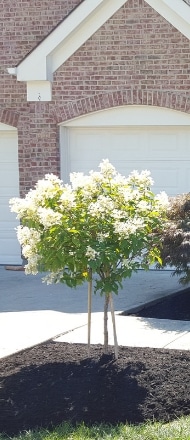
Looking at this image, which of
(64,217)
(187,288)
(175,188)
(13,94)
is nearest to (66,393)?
(64,217)

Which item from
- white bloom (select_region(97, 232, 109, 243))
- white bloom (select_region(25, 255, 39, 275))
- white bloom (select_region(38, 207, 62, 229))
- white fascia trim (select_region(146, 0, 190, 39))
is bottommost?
white bloom (select_region(25, 255, 39, 275))

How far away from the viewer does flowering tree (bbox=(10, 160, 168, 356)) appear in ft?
24.0

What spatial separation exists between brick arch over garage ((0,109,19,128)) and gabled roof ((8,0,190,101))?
0.43 m

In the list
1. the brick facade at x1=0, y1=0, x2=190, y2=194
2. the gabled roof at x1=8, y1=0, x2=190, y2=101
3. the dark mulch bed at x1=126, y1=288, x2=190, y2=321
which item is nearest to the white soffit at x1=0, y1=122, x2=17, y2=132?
the brick facade at x1=0, y1=0, x2=190, y2=194

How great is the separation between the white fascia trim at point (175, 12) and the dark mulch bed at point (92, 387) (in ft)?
19.6

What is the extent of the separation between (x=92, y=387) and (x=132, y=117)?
6.75 m

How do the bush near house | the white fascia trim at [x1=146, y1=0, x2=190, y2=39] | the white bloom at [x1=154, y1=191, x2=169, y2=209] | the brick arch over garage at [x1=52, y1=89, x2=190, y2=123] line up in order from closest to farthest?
the white bloom at [x1=154, y1=191, x2=169, y2=209], the bush near house, the white fascia trim at [x1=146, y1=0, x2=190, y2=39], the brick arch over garage at [x1=52, y1=89, x2=190, y2=123]

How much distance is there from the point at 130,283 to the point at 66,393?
210 inches

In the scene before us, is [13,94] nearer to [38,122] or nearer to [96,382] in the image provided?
[38,122]

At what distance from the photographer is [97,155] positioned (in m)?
13.9

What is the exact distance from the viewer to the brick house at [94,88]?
515 inches

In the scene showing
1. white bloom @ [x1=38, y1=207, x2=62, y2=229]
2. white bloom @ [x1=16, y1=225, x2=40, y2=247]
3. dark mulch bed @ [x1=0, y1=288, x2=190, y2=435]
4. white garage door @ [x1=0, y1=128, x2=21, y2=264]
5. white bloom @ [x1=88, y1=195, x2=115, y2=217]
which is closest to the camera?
dark mulch bed @ [x1=0, y1=288, x2=190, y2=435]

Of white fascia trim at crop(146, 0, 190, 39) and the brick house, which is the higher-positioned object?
white fascia trim at crop(146, 0, 190, 39)

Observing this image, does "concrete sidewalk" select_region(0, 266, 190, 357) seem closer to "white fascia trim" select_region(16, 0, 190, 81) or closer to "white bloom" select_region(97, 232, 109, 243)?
"white bloom" select_region(97, 232, 109, 243)
